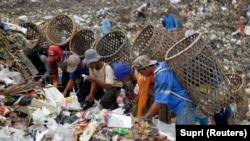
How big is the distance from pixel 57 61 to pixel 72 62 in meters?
0.49

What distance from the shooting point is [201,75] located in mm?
4320

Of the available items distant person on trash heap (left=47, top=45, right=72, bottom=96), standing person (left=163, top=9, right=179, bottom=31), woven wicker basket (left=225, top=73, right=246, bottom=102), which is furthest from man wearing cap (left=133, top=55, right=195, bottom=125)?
standing person (left=163, top=9, right=179, bottom=31)

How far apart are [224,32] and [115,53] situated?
19.7ft

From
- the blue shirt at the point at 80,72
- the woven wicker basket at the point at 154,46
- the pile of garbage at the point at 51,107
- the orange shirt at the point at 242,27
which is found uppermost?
the woven wicker basket at the point at 154,46

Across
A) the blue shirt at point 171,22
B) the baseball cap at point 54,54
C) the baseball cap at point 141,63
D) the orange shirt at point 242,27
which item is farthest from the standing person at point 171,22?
the baseball cap at point 141,63

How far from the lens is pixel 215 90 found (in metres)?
4.37

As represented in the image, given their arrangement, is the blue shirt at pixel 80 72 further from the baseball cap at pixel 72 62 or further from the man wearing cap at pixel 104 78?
the man wearing cap at pixel 104 78

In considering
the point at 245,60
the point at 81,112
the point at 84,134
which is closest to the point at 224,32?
the point at 245,60

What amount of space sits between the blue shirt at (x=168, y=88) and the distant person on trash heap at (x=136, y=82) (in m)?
0.33

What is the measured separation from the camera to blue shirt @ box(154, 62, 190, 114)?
4391 mm

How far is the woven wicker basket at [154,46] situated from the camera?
18.0ft

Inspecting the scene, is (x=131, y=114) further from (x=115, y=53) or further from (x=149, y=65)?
(x=115, y=53)

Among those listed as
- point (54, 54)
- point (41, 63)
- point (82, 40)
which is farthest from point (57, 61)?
point (82, 40)

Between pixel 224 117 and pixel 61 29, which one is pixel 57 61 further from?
pixel 224 117
